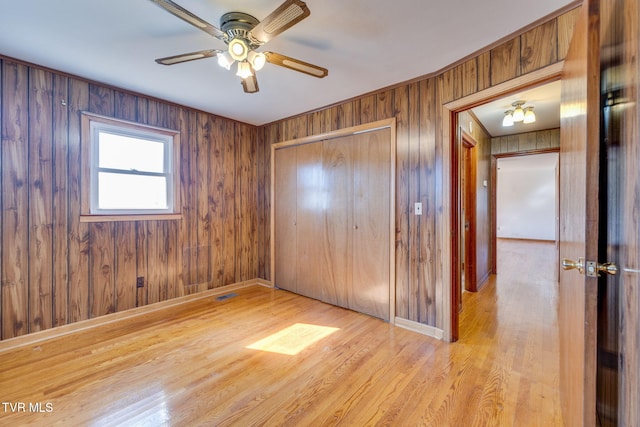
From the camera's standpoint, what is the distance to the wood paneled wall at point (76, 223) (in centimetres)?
231

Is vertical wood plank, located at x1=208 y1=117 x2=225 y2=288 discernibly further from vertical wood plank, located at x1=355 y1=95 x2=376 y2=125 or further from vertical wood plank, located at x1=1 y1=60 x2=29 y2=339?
vertical wood plank, located at x1=355 y1=95 x2=376 y2=125

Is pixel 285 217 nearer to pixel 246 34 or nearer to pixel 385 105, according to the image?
pixel 385 105

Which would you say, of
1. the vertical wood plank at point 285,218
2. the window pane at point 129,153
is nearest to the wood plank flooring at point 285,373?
the vertical wood plank at point 285,218

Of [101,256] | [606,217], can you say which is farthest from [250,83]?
[101,256]

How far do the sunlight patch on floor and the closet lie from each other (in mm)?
658

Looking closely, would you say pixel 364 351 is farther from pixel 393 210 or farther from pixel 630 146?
pixel 630 146

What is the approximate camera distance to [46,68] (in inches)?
95.1

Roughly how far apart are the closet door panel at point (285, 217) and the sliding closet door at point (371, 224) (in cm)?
101

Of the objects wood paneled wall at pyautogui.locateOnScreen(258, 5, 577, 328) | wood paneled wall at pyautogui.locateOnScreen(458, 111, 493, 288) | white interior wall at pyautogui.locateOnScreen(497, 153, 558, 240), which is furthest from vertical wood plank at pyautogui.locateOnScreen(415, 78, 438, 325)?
white interior wall at pyautogui.locateOnScreen(497, 153, 558, 240)

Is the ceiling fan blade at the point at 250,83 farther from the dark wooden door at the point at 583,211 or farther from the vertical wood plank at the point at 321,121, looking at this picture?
the dark wooden door at the point at 583,211

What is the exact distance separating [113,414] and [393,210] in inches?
102

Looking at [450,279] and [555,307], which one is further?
[555,307]

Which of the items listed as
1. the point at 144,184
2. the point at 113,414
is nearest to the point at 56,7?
the point at 144,184

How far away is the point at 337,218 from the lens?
3.29 m
